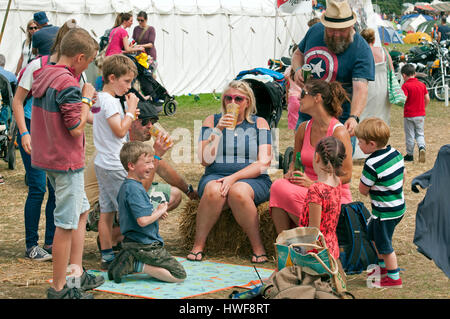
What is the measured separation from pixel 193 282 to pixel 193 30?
43.9 ft

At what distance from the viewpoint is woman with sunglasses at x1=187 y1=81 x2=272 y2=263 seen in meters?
5.03

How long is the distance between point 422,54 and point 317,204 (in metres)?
14.9

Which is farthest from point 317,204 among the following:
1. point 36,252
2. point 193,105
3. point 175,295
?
point 193,105

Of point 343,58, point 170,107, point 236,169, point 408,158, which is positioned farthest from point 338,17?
point 170,107

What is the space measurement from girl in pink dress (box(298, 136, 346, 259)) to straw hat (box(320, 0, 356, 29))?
1.54 meters

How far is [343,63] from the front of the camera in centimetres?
537

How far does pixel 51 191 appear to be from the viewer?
4906 mm

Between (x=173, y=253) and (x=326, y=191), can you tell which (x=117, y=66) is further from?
(x=326, y=191)

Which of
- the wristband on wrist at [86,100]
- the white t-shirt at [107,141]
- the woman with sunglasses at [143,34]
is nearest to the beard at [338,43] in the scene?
the white t-shirt at [107,141]

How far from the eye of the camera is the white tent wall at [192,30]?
579 inches

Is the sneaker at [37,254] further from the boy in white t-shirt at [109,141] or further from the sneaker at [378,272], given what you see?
the sneaker at [378,272]

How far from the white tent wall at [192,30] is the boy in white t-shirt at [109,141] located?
33.7 feet

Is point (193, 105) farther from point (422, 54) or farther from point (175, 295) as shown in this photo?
point (175, 295)

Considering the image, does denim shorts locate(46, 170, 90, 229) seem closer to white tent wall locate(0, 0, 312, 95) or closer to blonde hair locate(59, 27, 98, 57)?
blonde hair locate(59, 27, 98, 57)
